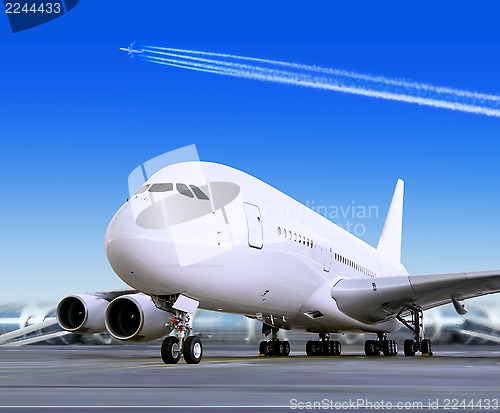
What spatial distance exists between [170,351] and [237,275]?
6.93 ft

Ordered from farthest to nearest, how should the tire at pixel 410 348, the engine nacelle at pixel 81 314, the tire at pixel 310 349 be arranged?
the tire at pixel 310 349, the tire at pixel 410 348, the engine nacelle at pixel 81 314

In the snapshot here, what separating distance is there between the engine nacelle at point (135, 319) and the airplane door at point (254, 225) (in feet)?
7.57

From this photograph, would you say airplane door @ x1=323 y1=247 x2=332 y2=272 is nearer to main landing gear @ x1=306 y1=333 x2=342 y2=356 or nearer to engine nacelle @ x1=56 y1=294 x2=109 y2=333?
main landing gear @ x1=306 y1=333 x2=342 y2=356

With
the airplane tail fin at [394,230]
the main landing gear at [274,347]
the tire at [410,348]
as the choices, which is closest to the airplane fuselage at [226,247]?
the main landing gear at [274,347]

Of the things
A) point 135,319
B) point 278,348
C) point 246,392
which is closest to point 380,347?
point 278,348

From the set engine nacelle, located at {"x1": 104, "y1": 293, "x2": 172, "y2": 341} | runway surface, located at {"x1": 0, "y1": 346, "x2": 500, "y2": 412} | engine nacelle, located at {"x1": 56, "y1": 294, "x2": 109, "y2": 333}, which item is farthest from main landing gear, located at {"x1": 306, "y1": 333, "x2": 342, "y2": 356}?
runway surface, located at {"x1": 0, "y1": 346, "x2": 500, "y2": 412}

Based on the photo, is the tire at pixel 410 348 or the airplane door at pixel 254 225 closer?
the airplane door at pixel 254 225

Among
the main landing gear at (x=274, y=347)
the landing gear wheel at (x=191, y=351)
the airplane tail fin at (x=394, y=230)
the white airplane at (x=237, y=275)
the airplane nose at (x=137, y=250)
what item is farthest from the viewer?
the airplane tail fin at (x=394, y=230)

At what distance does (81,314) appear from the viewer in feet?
51.5

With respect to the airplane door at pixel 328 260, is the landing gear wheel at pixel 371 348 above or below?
below

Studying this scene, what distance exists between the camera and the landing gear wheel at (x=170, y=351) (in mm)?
10531

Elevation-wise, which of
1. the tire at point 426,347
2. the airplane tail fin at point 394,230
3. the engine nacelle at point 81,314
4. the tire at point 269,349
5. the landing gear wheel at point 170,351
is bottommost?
the landing gear wheel at point 170,351

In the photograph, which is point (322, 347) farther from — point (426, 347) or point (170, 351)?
point (170, 351)

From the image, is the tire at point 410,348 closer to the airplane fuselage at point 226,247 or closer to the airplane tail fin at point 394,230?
the airplane fuselage at point 226,247
